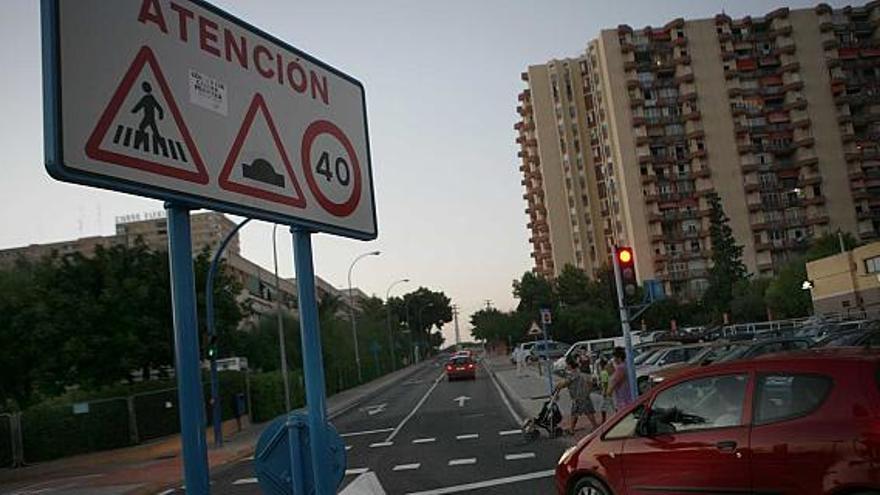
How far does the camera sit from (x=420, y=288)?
13112cm

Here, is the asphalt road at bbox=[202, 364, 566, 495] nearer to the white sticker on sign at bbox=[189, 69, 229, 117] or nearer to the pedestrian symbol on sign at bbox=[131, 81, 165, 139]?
the white sticker on sign at bbox=[189, 69, 229, 117]

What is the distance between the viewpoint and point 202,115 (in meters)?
3.83

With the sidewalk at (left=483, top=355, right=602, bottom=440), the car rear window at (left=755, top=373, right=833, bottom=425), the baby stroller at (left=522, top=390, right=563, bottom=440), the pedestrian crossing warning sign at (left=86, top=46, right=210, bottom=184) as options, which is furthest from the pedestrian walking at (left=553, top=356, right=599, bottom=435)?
the pedestrian crossing warning sign at (left=86, top=46, right=210, bottom=184)

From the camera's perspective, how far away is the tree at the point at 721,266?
2926 inches

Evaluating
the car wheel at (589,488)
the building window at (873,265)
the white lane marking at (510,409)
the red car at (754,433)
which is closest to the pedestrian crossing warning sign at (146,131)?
the red car at (754,433)

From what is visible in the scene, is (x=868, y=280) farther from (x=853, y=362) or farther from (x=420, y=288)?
(x=420, y=288)

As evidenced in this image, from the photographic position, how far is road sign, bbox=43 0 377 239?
124 inches

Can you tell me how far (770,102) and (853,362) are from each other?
97510 mm

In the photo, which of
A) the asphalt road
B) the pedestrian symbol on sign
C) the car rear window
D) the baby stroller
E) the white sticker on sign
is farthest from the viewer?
the baby stroller

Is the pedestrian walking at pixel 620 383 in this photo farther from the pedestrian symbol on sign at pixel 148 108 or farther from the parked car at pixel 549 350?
the parked car at pixel 549 350

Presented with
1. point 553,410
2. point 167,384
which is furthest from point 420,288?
point 553,410

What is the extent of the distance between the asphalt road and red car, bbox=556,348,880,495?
3380 millimetres

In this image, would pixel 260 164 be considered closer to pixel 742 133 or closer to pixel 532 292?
pixel 532 292

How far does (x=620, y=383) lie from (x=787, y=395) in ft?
28.6
